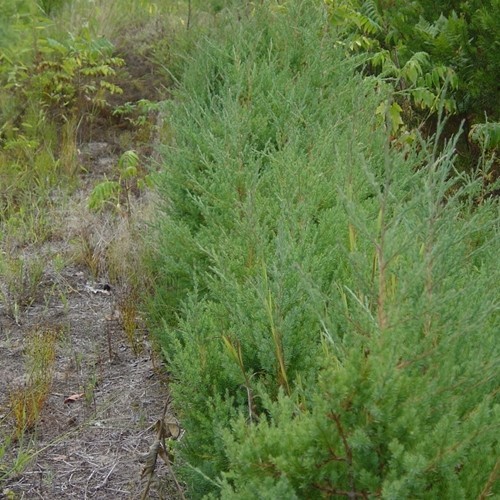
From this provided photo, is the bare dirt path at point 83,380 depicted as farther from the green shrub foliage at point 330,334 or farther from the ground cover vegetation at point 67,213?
the green shrub foliage at point 330,334

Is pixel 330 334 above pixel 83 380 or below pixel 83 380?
above

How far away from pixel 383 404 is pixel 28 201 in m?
5.01

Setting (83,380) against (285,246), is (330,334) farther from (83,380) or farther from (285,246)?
(83,380)

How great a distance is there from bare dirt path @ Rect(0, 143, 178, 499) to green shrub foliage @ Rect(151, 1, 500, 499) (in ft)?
1.18

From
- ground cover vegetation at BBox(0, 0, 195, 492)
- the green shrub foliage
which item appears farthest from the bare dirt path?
the green shrub foliage

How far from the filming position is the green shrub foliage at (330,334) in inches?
74.8

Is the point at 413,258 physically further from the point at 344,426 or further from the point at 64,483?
the point at 64,483

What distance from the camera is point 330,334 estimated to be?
7.20 ft

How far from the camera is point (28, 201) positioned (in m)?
6.40

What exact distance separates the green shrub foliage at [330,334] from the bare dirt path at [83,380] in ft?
1.18

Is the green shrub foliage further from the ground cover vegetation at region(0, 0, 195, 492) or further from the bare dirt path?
the ground cover vegetation at region(0, 0, 195, 492)

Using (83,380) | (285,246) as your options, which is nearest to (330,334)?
(285,246)

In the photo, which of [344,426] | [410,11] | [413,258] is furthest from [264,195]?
[410,11]

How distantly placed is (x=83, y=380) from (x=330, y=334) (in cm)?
231
